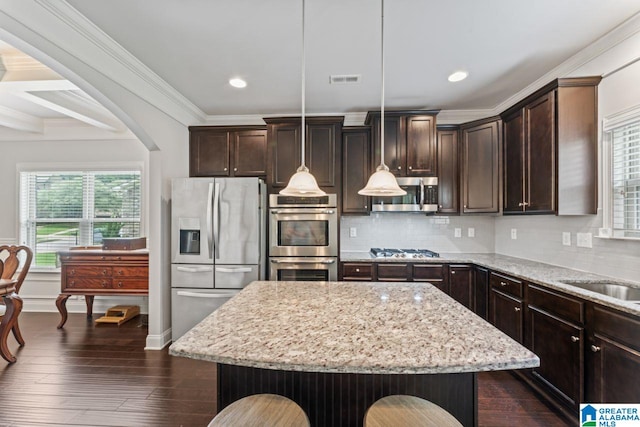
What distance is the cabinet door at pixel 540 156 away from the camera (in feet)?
7.94

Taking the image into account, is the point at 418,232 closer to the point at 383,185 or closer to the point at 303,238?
the point at 303,238

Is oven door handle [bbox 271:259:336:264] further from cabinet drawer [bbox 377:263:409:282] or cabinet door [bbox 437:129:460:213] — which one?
cabinet door [bbox 437:129:460:213]

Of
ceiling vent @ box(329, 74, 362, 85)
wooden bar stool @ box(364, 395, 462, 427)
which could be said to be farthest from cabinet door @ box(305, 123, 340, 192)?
wooden bar stool @ box(364, 395, 462, 427)

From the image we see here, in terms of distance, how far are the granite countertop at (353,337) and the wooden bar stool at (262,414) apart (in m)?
0.24

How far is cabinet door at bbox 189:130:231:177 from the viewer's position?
3.75m

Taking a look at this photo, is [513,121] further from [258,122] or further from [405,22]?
[258,122]

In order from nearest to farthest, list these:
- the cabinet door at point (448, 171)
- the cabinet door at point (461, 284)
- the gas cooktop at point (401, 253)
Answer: the cabinet door at point (461, 284), the gas cooktop at point (401, 253), the cabinet door at point (448, 171)

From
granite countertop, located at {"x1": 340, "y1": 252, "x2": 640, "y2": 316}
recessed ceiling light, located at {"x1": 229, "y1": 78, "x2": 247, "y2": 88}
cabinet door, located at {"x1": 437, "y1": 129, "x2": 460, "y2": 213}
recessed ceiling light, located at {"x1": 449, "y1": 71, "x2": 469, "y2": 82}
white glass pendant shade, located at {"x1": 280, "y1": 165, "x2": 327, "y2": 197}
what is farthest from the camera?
→ cabinet door, located at {"x1": 437, "y1": 129, "x2": 460, "y2": 213}

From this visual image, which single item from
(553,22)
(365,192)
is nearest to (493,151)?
(553,22)

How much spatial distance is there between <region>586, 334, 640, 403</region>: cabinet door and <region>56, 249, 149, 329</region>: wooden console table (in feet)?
13.5

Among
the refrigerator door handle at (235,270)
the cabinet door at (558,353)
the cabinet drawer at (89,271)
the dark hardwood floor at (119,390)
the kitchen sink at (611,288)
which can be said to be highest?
the kitchen sink at (611,288)

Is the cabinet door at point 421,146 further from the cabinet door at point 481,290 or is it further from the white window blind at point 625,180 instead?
the white window blind at point 625,180

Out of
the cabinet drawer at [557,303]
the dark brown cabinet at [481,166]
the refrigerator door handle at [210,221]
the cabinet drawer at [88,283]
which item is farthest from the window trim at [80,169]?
the cabinet drawer at [557,303]

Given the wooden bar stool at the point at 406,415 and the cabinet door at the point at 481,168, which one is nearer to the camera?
the wooden bar stool at the point at 406,415
